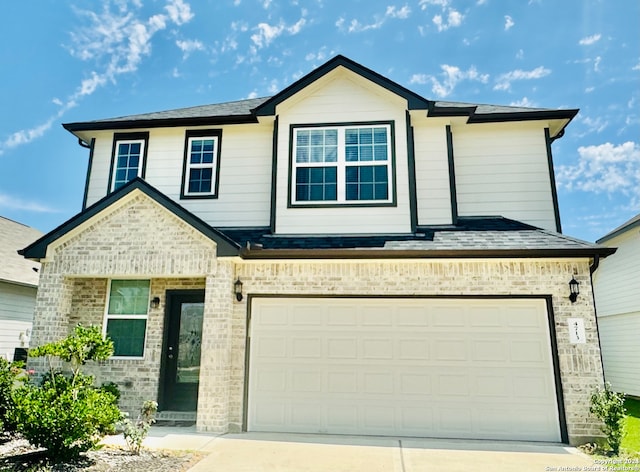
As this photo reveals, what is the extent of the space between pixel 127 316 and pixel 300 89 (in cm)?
638

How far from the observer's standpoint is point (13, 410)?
5.73 metres

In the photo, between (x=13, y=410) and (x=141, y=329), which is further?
(x=141, y=329)

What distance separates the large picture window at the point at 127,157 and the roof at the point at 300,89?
0.89ft

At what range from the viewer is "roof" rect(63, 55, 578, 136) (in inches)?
377

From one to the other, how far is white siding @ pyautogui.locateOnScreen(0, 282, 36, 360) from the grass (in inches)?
628

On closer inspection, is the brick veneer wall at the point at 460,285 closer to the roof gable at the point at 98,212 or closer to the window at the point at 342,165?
the roof gable at the point at 98,212

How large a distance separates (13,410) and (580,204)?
62.1 feet

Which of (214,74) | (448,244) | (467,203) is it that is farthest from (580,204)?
(214,74)

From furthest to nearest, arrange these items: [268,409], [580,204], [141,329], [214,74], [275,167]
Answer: [580,204] → [214,74] → [275,167] → [141,329] → [268,409]

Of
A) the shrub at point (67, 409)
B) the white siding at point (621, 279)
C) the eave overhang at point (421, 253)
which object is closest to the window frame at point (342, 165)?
the eave overhang at point (421, 253)

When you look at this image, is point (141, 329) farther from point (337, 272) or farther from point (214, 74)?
point (214, 74)

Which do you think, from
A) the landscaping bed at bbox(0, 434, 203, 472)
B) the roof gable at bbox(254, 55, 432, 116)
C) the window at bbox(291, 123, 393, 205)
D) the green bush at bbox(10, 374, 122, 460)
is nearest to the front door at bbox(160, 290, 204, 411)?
the landscaping bed at bbox(0, 434, 203, 472)

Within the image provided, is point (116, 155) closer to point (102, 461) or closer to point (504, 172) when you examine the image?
point (102, 461)

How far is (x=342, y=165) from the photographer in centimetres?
962
